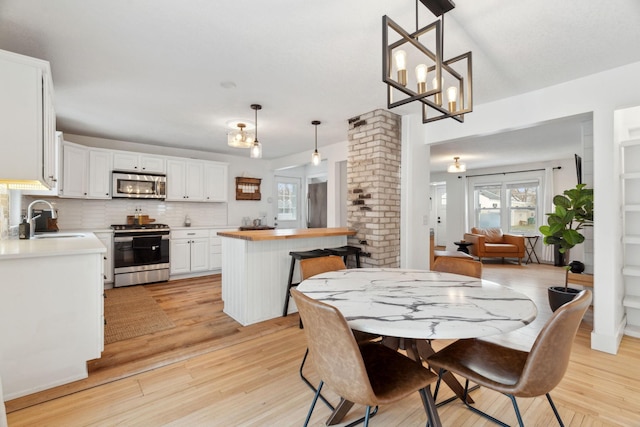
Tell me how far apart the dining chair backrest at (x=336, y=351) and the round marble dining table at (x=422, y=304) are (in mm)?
91

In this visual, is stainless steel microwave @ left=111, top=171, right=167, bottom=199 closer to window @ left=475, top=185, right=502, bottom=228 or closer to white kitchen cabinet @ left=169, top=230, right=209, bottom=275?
white kitchen cabinet @ left=169, top=230, right=209, bottom=275

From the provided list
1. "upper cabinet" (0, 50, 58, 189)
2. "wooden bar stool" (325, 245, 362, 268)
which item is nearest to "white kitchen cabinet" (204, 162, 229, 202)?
"wooden bar stool" (325, 245, 362, 268)

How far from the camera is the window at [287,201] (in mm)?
7363

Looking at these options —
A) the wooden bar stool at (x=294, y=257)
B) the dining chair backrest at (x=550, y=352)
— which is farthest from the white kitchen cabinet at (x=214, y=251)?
the dining chair backrest at (x=550, y=352)

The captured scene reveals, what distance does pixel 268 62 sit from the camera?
2529 mm

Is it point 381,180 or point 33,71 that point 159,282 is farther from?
point 381,180

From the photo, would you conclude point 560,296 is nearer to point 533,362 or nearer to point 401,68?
point 533,362

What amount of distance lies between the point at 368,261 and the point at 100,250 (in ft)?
8.82

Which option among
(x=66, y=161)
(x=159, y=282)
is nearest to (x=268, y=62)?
(x=66, y=161)

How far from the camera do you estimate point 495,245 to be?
693cm

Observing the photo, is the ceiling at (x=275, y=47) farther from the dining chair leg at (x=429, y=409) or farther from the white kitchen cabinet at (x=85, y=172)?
the dining chair leg at (x=429, y=409)

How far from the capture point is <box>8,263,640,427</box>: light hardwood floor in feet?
5.61

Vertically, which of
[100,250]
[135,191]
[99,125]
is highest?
[99,125]

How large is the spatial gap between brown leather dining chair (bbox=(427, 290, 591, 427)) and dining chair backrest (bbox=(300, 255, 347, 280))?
1.05 meters
